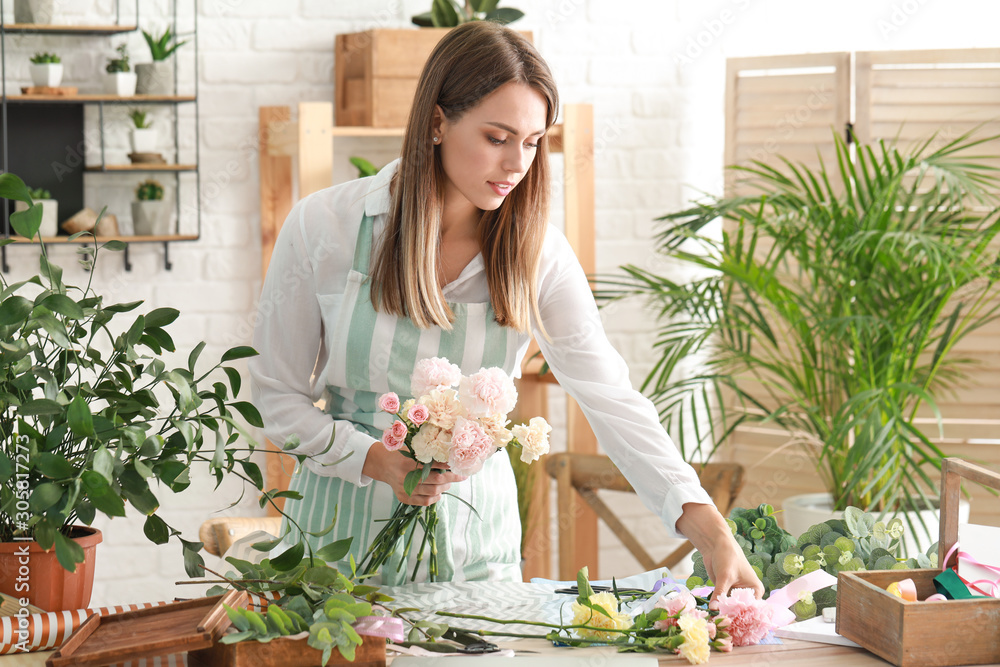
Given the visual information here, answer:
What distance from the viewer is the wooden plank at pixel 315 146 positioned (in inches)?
96.0

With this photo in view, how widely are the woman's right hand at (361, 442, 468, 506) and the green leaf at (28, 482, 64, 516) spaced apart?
0.38 m

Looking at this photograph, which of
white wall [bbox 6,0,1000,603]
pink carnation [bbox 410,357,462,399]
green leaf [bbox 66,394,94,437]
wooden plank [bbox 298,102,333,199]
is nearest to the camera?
green leaf [bbox 66,394,94,437]

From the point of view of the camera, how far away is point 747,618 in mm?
1064

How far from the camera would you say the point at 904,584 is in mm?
1066

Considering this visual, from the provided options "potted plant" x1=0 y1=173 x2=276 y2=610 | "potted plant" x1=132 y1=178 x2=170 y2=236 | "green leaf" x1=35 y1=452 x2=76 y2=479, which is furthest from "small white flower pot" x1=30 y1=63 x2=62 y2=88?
"green leaf" x1=35 y1=452 x2=76 y2=479

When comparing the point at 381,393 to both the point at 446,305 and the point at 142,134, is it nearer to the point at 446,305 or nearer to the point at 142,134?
the point at 446,305

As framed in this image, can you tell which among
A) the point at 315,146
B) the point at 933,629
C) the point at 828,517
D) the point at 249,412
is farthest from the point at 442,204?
the point at 828,517

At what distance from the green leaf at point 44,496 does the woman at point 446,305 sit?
0.47 metres

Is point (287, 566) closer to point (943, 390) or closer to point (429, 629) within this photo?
point (429, 629)

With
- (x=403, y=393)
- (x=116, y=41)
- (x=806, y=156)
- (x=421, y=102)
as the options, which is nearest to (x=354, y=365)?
(x=403, y=393)

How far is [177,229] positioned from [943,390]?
2277 mm

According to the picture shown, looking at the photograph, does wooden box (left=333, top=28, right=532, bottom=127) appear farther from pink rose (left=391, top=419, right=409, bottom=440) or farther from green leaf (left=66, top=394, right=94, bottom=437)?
green leaf (left=66, top=394, right=94, bottom=437)

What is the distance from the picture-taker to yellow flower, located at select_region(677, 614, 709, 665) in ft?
3.30

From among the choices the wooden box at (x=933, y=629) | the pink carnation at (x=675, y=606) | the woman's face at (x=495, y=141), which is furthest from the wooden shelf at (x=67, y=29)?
the wooden box at (x=933, y=629)
